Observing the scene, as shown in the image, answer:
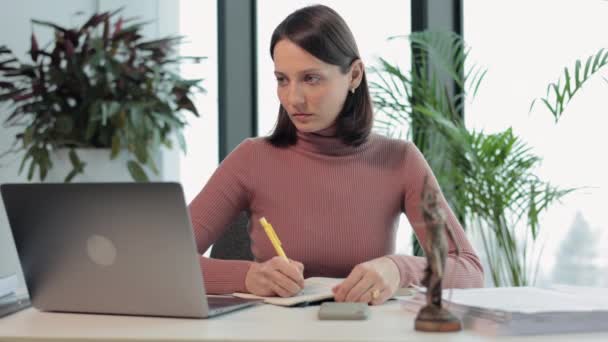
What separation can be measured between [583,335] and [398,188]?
0.93 metres

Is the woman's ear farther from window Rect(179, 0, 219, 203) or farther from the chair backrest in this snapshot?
window Rect(179, 0, 219, 203)

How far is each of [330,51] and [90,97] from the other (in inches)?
60.2

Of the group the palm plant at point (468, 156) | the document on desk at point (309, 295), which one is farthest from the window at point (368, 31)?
the document on desk at point (309, 295)

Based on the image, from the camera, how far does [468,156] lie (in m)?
3.07

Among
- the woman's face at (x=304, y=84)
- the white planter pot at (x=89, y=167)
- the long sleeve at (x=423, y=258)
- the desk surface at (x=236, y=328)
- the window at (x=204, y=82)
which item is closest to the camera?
the desk surface at (x=236, y=328)

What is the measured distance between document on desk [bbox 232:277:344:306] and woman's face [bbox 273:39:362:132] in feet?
1.39

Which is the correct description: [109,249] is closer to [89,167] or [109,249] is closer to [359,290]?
[359,290]

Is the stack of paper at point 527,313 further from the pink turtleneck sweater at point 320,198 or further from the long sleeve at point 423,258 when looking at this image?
the pink turtleneck sweater at point 320,198

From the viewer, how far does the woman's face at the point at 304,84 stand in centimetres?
184

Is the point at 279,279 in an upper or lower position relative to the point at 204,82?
lower

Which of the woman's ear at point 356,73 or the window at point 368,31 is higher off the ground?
the window at point 368,31

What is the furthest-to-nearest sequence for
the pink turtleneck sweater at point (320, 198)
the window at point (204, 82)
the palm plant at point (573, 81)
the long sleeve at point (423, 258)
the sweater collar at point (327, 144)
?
the window at point (204, 82)
the palm plant at point (573, 81)
the sweater collar at point (327, 144)
the pink turtleneck sweater at point (320, 198)
the long sleeve at point (423, 258)

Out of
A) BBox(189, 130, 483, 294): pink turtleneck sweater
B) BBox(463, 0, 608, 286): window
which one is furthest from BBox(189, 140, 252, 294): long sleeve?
BBox(463, 0, 608, 286): window

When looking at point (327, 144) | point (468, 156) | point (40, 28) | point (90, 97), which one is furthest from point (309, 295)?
point (40, 28)
